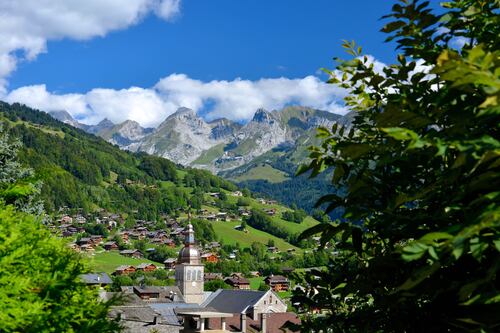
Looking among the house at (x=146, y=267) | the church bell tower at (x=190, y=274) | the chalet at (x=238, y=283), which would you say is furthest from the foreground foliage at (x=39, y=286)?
the house at (x=146, y=267)

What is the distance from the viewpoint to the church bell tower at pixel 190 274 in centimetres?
10881

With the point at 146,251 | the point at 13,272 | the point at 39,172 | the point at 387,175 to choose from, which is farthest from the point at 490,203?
the point at 146,251

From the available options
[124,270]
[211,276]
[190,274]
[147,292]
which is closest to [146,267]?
[124,270]

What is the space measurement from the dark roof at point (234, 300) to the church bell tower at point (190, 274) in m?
2.76

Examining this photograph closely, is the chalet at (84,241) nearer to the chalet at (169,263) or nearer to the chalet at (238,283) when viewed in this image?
the chalet at (169,263)

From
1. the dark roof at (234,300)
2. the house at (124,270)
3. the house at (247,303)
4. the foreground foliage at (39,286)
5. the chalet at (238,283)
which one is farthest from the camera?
the house at (124,270)

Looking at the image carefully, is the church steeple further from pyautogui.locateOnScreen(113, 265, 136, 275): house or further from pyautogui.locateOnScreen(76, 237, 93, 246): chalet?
pyautogui.locateOnScreen(76, 237, 93, 246): chalet

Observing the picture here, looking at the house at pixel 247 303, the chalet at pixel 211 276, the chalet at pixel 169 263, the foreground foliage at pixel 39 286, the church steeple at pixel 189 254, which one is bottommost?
the foreground foliage at pixel 39 286

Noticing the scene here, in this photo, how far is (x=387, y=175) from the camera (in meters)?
4.08

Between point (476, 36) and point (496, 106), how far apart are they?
1.89 meters

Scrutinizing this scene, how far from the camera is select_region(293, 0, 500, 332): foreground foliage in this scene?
264cm

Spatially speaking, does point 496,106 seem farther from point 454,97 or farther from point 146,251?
point 146,251

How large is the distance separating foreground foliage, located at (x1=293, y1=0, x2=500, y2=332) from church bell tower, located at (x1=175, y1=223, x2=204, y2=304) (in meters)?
105

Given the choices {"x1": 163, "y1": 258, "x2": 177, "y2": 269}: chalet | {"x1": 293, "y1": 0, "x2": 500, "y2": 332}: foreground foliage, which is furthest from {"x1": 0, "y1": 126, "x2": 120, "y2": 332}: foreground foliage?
{"x1": 163, "y1": 258, "x2": 177, "y2": 269}: chalet
